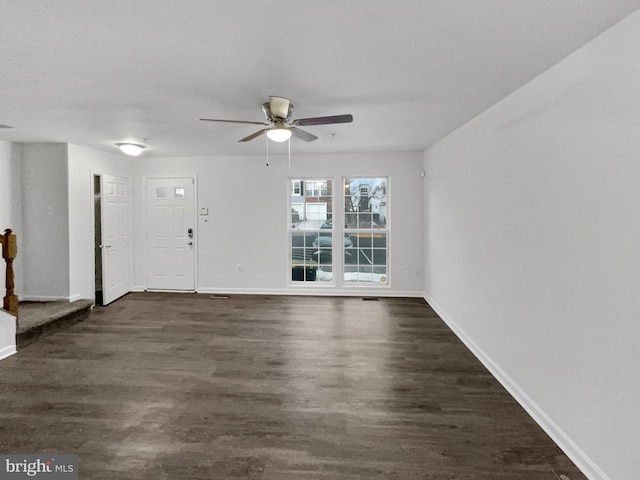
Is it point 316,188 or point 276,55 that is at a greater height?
point 276,55

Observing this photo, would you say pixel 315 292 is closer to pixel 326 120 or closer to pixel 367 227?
pixel 367 227

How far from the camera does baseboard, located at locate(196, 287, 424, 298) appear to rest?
5988 millimetres

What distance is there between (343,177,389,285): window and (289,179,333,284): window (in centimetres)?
32

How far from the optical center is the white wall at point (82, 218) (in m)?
4.88

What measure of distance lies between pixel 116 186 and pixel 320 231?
3512 mm

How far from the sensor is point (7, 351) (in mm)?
3555

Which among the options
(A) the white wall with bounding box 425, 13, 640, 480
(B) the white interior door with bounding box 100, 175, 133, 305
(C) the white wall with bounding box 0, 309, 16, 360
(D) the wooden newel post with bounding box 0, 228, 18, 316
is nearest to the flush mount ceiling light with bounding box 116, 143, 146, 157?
(B) the white interior door with bounding box 100, 175, 133, 305

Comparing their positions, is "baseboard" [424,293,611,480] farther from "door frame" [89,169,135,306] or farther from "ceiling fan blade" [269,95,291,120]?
"door frame" [89,169,135,306]

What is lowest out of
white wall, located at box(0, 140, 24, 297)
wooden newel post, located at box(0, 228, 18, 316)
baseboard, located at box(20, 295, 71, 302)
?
baseboard, located at box(20, 295, 71, 302)

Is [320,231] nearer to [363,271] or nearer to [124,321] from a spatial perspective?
[363,271]

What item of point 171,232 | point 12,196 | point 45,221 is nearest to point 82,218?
point 45,221

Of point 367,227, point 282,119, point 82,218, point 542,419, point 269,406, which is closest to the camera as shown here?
point 542,419

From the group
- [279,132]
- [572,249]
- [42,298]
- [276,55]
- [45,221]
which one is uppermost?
[276,55]

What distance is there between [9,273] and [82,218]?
1.28 m
